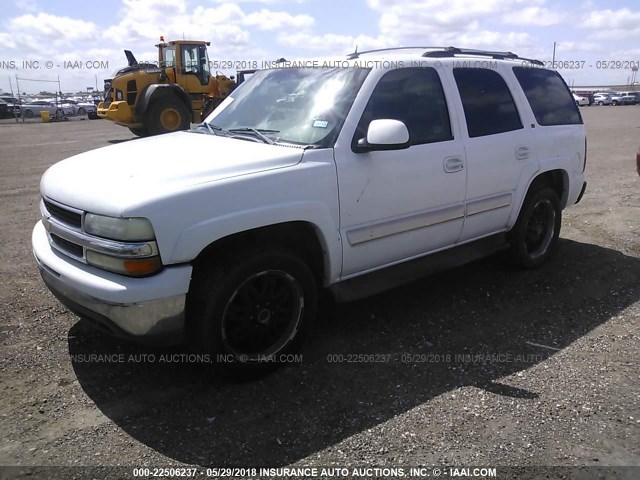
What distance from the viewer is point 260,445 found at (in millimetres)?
2830

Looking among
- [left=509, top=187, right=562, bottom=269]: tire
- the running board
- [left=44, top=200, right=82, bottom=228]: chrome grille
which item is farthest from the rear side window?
[left=44, top=200, right=82, bottom=228]: chrome grille

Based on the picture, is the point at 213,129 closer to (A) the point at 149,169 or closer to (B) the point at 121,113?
(A) the point at 149,169

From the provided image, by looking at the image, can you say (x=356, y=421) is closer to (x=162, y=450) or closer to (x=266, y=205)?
(x=162, y=450)

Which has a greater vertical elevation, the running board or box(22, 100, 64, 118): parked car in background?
box(22, 100, 64, 118): parked car in background

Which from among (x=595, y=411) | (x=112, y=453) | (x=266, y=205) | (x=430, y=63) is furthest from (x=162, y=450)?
(x=430, y=63)

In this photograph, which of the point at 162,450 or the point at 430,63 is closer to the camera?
the point at 162,450

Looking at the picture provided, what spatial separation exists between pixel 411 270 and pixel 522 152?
1.60 meters

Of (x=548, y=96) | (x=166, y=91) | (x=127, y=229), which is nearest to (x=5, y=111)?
(x=166, y=91)

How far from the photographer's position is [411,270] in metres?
4.09

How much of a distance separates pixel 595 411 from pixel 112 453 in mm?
2697

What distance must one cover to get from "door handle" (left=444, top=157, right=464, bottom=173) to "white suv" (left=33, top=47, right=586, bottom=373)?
0.01 meters

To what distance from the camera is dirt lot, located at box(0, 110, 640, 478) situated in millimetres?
2805

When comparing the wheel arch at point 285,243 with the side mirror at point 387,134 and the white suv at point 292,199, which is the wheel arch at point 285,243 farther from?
the side mirror at point 387,134

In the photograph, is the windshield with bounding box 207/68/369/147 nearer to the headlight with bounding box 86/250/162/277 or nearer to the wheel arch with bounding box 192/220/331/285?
the wheel arch with bounding box 192/220/331/285
